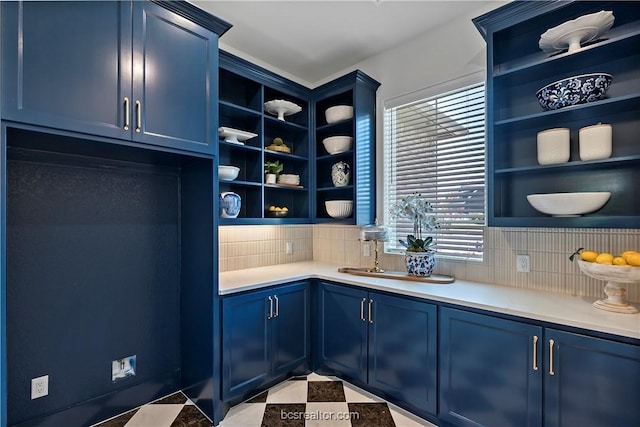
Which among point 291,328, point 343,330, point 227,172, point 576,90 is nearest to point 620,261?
point 576,90

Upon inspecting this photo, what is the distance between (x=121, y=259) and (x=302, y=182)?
1.65m

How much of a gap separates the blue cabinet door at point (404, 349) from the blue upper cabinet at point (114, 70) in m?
1.61

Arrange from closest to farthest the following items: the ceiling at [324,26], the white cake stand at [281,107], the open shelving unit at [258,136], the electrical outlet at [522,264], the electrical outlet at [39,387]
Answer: the electrical outlet at [39,387]
the electrical outlet at [522,264]
the ceiling at [324,26]
the open shelving unit at [258,136]
the white cake stand at [281,107]

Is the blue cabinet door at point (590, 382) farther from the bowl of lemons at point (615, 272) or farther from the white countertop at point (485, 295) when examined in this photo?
the bowl of lemons at point (615, 272)

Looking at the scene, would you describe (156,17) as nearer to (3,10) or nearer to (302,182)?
(3,10)

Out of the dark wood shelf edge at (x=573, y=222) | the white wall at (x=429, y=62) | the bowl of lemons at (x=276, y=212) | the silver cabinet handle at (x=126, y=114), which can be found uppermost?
the white wall at (x=429, y=62)

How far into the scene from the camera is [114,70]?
5.18 feet

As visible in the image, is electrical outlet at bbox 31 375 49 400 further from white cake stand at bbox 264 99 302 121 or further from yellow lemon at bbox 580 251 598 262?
yellow lemon at bbox 580 251 598 262

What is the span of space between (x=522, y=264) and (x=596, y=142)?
2.70 ft

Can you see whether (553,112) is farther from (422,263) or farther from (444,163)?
(422,263)

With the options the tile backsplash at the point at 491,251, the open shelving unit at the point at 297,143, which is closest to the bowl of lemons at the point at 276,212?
the open shelving unit at the point at 297,143

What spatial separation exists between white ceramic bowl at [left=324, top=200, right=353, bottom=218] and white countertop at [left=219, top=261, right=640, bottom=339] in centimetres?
50

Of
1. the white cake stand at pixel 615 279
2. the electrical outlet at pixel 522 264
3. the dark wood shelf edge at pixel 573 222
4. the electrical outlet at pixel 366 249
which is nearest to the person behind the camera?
the white cake stand at pixel 615 279

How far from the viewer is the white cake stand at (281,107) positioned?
8.96ft
